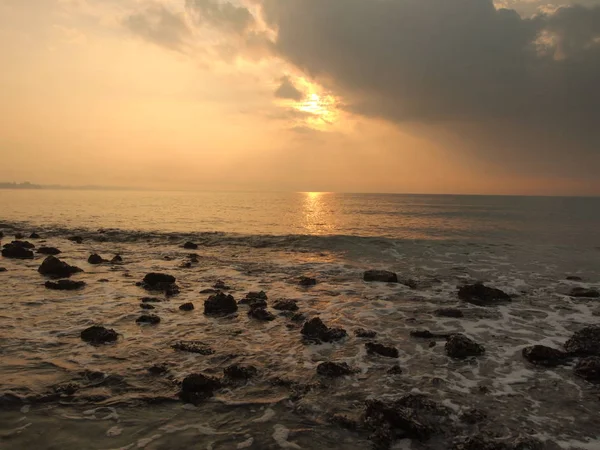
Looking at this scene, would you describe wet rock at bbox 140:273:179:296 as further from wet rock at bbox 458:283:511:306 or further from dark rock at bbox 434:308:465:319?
wet rock at bbox 458:283:511:306

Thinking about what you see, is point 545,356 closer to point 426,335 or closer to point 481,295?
point 426,335

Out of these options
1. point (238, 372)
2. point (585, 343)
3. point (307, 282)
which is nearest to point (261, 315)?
point (238, 372)

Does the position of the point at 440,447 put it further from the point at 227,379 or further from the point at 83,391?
the point at 83,391

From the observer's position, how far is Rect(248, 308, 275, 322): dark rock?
44.5ft

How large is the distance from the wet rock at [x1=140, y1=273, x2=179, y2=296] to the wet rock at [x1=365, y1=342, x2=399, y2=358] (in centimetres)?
1002

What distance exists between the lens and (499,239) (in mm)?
42344

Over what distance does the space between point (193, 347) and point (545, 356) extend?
32.4ft

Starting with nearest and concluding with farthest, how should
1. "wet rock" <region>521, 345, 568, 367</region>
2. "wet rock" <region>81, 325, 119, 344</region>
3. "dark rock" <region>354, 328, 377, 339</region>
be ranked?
1. "wet rock" <region>521, 345, 568, 367</region>
2. "wet rock" <region>81, 325, 119, 344</region>
3. "dark rock" <region>354, 328, 377, 339</region>

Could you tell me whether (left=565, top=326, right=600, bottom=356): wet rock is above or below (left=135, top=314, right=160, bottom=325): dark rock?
above

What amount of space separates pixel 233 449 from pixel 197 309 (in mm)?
8820

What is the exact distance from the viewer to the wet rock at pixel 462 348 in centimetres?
1066

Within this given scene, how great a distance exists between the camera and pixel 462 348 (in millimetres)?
10781

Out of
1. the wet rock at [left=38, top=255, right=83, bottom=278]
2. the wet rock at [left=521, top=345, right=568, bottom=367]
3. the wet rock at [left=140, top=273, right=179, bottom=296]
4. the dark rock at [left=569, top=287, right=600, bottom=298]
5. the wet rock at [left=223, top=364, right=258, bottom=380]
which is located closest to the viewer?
the wet rock at [left=223, top=364, right=258, bottom=380]

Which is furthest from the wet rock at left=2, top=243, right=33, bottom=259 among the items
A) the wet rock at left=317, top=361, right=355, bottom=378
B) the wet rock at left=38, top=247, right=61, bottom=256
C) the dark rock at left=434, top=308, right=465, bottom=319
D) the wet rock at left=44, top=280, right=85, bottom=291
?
the dark rock at left=434, top=308, right=465, bottom=319
